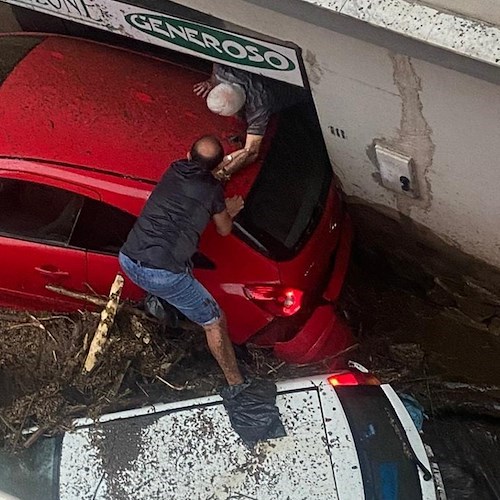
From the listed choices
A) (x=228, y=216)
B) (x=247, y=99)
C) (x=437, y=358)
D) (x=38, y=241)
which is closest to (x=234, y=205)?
(x=228, y=216)

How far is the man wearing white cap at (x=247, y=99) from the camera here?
4566mm

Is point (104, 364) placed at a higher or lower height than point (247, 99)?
lower

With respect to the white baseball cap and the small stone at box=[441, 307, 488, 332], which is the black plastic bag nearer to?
the white baseball cap

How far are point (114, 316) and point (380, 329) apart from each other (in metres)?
1.90

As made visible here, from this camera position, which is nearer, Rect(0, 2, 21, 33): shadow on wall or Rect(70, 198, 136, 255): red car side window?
Rect(70, 198, 136, 255): red car side window

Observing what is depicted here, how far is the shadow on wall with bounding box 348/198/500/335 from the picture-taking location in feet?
16.7

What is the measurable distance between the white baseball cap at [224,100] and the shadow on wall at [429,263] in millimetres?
1108

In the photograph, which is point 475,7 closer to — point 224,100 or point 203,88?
point 224,100

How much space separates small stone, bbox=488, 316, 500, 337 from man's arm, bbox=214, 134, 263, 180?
203 centimetres

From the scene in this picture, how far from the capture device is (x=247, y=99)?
4754mm

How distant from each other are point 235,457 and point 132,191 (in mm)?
1564

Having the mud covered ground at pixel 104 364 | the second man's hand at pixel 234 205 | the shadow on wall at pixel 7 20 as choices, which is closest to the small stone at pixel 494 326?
the mud covered ground at pixel 104 364

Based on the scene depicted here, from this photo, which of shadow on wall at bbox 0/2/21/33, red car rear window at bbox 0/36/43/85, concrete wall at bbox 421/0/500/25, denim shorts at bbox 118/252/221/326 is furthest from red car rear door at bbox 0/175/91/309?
concrete wall at bbox 421/0/500/25

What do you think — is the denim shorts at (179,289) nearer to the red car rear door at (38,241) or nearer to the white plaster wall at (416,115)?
the red car rear door at (38,241)
